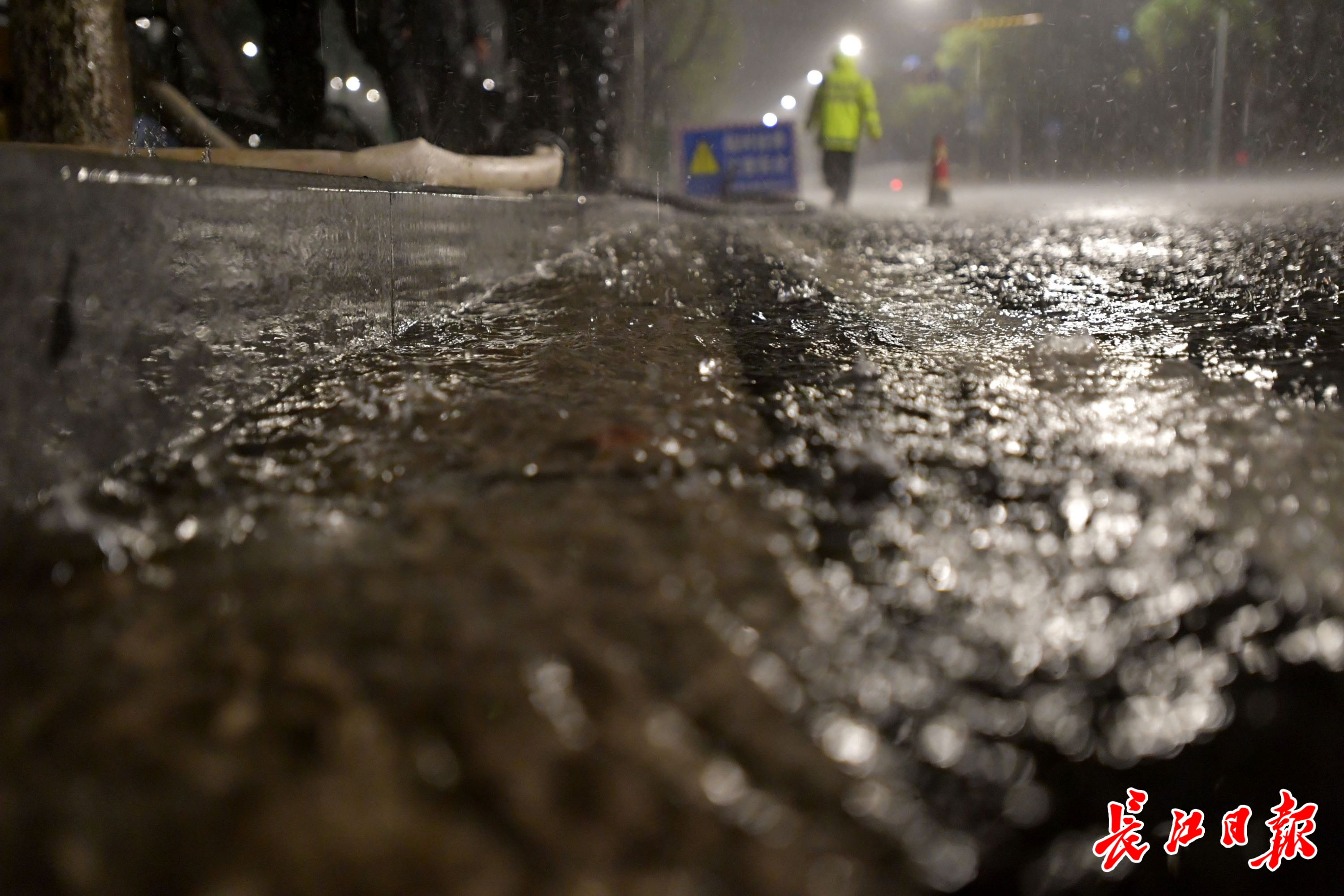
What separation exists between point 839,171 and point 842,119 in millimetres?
673

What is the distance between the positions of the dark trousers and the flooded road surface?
8.80m

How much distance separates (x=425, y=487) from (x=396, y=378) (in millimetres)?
584

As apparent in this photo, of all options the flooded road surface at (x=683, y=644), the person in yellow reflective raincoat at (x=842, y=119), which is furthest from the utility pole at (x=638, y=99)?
the flooded road surface at (x=683, y=644)

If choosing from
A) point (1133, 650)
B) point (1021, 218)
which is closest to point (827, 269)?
point (1133, 650)

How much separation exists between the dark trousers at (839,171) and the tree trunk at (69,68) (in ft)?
25.3

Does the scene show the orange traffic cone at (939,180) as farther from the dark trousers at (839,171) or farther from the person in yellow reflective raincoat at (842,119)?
the dark trousers at (839,171)

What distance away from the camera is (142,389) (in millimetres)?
1117

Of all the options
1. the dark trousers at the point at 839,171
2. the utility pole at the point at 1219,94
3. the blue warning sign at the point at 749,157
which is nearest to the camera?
the dark trousers at the point at 839,171

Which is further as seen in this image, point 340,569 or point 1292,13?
point 1292,13

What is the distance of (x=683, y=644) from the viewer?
71cm

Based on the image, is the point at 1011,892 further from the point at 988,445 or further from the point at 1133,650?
the point at 988,445

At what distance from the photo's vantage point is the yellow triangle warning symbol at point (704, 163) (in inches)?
391

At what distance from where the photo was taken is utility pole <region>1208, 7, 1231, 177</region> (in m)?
15.1

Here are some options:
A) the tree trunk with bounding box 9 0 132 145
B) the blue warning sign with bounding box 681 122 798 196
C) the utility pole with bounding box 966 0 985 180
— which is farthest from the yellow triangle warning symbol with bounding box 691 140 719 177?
the utility pole with bounding box 966 0 985 180
